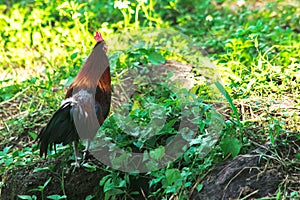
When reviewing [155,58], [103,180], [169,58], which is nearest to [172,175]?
[103,180]

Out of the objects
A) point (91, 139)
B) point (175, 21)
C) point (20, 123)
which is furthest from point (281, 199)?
point (175, 21)

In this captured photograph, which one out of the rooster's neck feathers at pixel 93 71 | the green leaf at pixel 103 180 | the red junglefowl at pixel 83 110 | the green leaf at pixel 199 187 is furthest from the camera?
the rooster's neck feathers at pixel 93 71

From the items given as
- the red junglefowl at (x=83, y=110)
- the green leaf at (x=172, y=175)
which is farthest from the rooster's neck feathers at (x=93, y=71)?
the green leaf at (x=172, y=175)

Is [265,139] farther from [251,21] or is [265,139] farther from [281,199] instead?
[251,21]

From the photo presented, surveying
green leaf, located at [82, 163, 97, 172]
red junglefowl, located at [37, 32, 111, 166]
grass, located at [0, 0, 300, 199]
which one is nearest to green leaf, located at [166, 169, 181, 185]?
grass, located at [0, 0, 300, 199]

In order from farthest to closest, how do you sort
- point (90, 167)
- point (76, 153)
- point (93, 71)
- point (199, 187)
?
point (93, 71) < point (76, 153) < point (90, 167) < point (199, 187)

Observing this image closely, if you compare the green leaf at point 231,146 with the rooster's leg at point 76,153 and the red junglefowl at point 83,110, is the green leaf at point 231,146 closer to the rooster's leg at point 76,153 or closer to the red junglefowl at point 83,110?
the red junglefowl at point 83,110

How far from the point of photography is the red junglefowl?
3.36 meters

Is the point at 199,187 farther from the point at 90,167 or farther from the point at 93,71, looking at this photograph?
the point at 93,71

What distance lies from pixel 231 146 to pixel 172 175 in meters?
0.40

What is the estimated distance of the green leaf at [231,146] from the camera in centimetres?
298

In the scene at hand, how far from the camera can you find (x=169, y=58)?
4855 mm

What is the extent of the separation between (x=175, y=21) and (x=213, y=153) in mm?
3560

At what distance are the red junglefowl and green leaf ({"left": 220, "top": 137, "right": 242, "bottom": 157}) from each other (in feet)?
3.13
